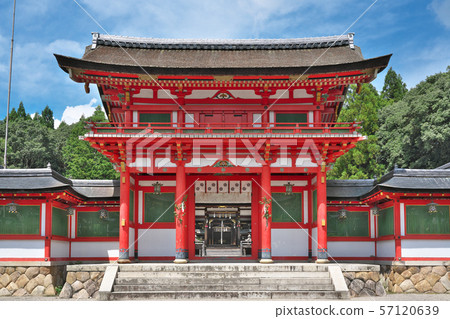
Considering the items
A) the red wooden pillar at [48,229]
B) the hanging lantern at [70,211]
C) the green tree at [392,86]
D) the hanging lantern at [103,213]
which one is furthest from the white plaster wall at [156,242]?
the green tree at [392,86]

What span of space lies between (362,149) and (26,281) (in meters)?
32.4

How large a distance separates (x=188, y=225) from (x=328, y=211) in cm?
648

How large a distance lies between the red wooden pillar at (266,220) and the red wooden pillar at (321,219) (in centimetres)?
199

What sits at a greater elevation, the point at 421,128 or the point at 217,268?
the point at 421,128

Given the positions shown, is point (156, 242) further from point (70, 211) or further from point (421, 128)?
point (421, 128)

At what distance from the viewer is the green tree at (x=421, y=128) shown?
37.2 meters

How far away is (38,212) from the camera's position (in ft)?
58.4

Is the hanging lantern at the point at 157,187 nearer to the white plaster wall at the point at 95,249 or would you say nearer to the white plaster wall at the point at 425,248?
the white plaster wall at the point at 95,249

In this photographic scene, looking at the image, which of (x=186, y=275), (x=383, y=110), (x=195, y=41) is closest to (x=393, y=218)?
(x=186, y=275)

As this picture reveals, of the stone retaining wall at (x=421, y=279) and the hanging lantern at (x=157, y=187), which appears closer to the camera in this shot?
the stone retaining wall at (x=421, y=279)

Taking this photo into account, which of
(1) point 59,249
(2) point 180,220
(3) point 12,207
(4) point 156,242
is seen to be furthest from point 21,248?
(2) point 180,220

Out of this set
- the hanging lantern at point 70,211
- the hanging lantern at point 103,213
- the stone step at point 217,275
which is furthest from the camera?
the hanging lantern at point 103,213

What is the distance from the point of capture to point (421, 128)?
125ft

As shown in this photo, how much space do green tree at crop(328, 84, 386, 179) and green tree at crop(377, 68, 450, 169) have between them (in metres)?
1.33
